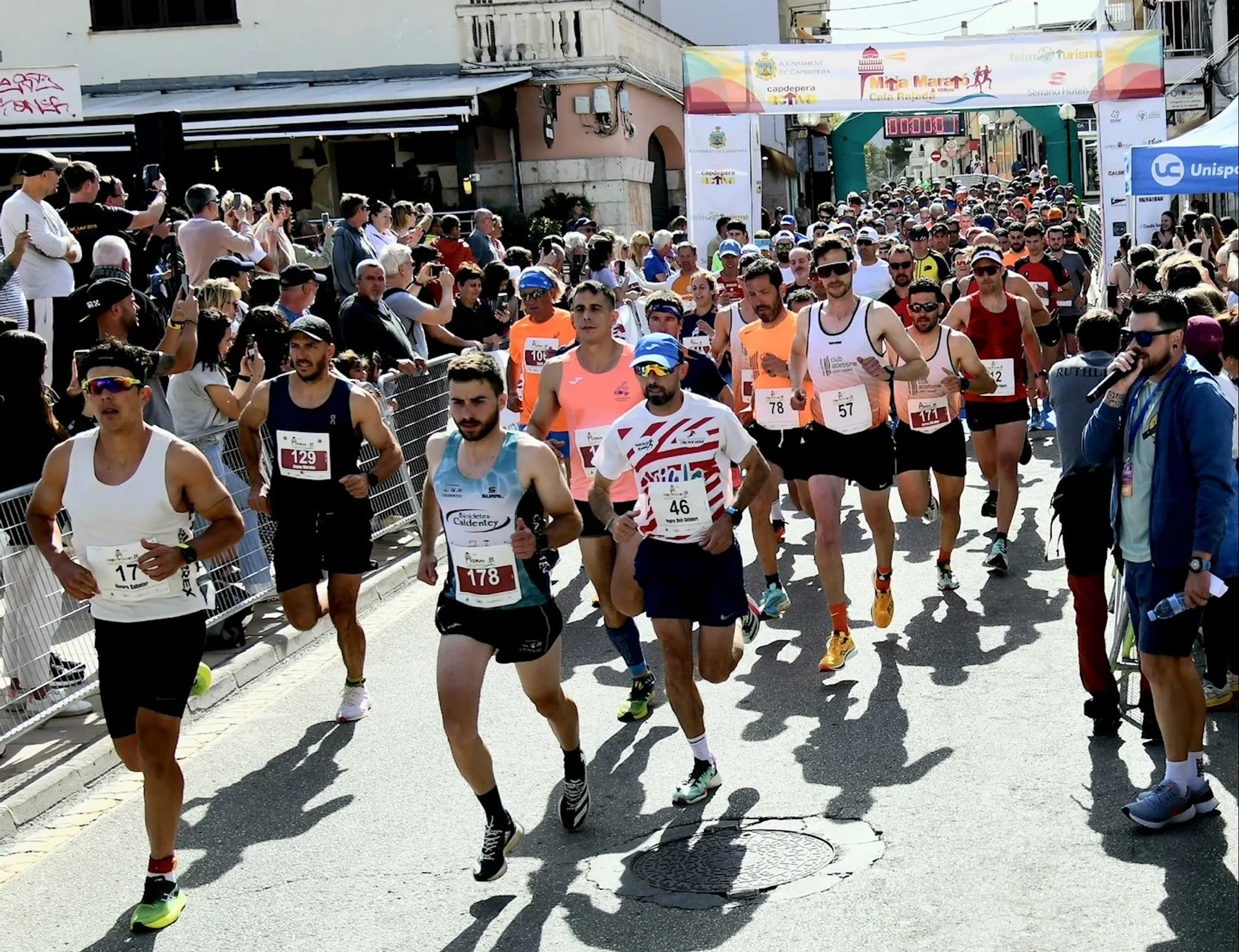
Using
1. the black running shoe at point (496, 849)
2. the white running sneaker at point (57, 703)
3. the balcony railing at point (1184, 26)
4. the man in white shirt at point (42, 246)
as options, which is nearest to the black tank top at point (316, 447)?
the white running sneaker at point (57, 703)

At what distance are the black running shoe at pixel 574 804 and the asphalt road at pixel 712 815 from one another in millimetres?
72

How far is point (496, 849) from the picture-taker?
591cm

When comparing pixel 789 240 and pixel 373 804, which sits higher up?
pixel 789 240

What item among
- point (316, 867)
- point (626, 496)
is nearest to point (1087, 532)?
point (626, 496)

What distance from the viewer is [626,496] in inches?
314

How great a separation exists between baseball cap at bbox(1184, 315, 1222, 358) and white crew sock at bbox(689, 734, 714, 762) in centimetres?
244

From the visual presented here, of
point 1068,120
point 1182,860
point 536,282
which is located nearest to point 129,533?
point 1182,860

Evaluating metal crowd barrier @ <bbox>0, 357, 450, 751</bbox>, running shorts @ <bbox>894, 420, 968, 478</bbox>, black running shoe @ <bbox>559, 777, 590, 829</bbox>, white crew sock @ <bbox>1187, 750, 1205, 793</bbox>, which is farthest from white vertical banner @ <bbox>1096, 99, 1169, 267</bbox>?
black running shoe @ <bbox>559, 777, 590, 829</bbox>

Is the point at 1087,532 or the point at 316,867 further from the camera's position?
the point at 1087,532

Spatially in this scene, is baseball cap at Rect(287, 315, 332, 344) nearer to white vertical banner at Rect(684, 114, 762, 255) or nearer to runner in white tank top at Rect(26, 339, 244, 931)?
runner in white tank top at Rect(26, 339, 244, 931)

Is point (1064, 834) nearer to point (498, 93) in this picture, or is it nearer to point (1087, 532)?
point (1087, 532)

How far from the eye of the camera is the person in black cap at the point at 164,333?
900cm

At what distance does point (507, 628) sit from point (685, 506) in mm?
992

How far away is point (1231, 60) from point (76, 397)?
1203 inches
